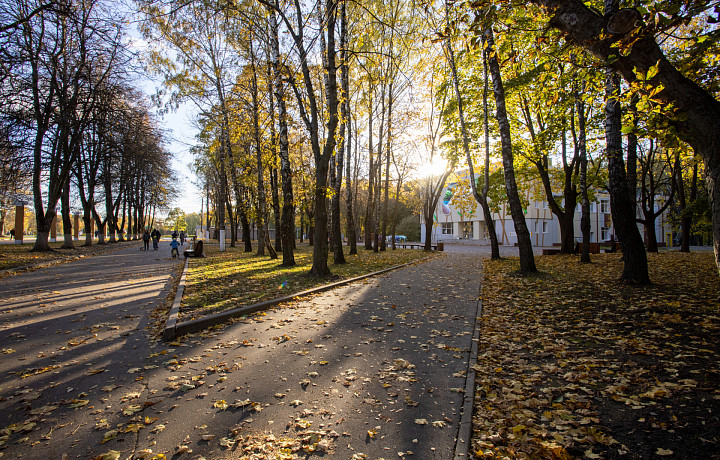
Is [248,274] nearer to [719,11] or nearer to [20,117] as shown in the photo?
[719,11]

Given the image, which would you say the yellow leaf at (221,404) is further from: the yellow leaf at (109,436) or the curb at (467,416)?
the curb at (467,416)

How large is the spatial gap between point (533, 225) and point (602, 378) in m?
47.1

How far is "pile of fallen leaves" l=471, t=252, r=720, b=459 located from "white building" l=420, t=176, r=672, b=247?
116ft

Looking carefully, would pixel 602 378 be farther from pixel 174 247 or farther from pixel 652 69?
pixel 174 247

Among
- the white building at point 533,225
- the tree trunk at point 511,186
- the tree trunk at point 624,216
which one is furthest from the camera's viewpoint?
the white building at point 533,225

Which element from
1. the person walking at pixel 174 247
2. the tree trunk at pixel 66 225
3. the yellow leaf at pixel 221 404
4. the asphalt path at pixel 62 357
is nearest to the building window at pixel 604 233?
the person walking at pixel 174 247

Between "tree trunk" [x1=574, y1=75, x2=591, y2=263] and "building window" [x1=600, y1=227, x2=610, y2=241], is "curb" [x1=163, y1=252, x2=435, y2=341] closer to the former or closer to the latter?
"tree trunk" [x1=574, y1=75, x2=591, y2=263]

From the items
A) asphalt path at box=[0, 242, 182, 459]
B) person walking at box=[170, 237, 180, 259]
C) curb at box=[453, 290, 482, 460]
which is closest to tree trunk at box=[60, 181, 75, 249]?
person walking at box=[170, 237, 180, 259]

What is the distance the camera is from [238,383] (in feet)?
12.9

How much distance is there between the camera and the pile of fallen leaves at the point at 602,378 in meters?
2.78

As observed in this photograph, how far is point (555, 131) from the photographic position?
17750mm

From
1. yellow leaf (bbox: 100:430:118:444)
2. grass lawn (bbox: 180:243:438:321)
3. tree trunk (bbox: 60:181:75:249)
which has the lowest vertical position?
yellow leaf (bbox: 100:430:118:444)

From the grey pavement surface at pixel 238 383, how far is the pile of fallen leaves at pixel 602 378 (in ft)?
→ 1.49

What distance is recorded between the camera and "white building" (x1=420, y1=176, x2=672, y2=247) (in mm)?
46438
